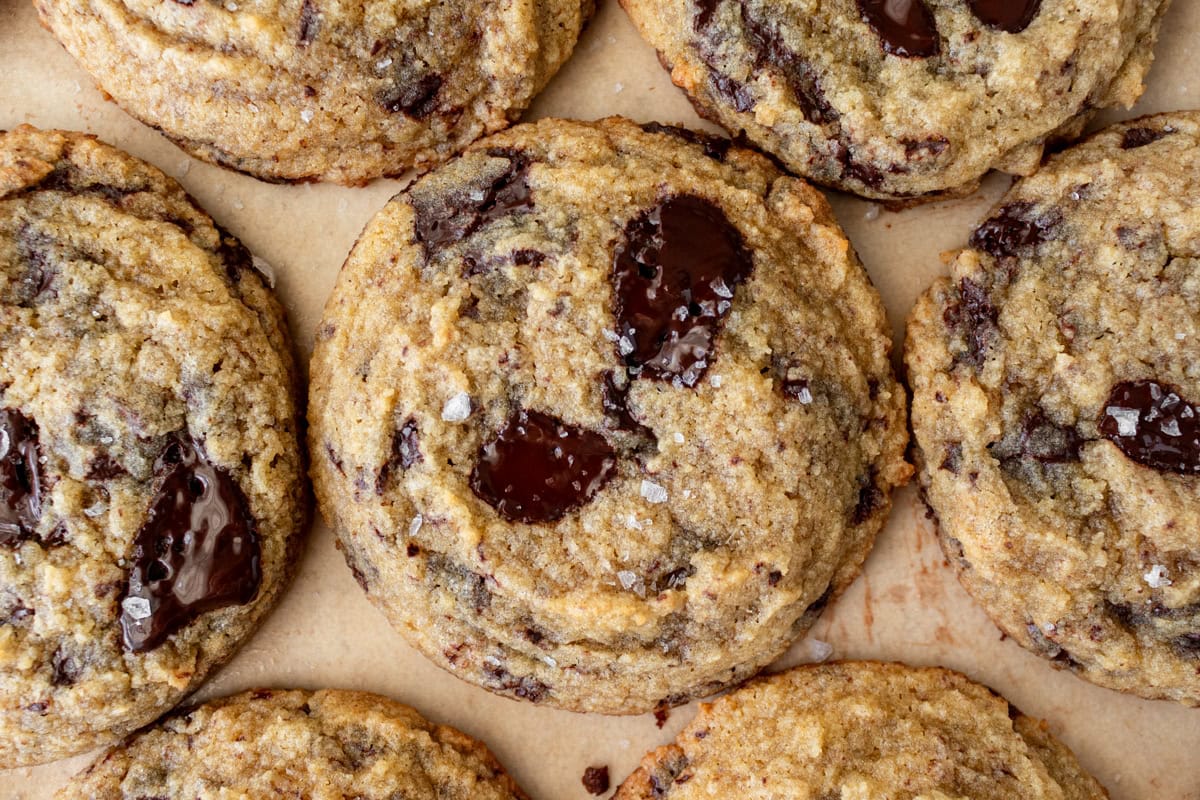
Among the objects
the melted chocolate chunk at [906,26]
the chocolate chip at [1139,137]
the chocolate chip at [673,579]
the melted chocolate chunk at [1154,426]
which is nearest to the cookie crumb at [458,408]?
the chocolate chip at [673,579]

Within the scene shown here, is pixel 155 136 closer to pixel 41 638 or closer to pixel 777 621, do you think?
pixel 41 638

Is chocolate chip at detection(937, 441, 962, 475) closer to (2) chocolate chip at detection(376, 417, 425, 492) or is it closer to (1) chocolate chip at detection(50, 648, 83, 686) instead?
(2) chocolate chip at detection(376, 417, 425, 492)

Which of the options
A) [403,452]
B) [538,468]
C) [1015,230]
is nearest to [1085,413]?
[1015,230]

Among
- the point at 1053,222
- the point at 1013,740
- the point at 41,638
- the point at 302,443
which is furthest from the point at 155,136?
the point at 1013,740

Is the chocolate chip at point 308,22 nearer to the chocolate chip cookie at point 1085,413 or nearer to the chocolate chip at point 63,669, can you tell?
the chocolate chip at point 63,669

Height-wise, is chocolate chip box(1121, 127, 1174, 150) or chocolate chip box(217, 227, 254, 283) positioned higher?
chocolate chip box(1121, 127, 1174, 150)

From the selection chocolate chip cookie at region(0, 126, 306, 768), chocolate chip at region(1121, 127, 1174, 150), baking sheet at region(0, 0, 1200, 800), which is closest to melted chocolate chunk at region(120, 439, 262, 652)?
chocolate chip cookie at region(0, 126, 306, 768)
